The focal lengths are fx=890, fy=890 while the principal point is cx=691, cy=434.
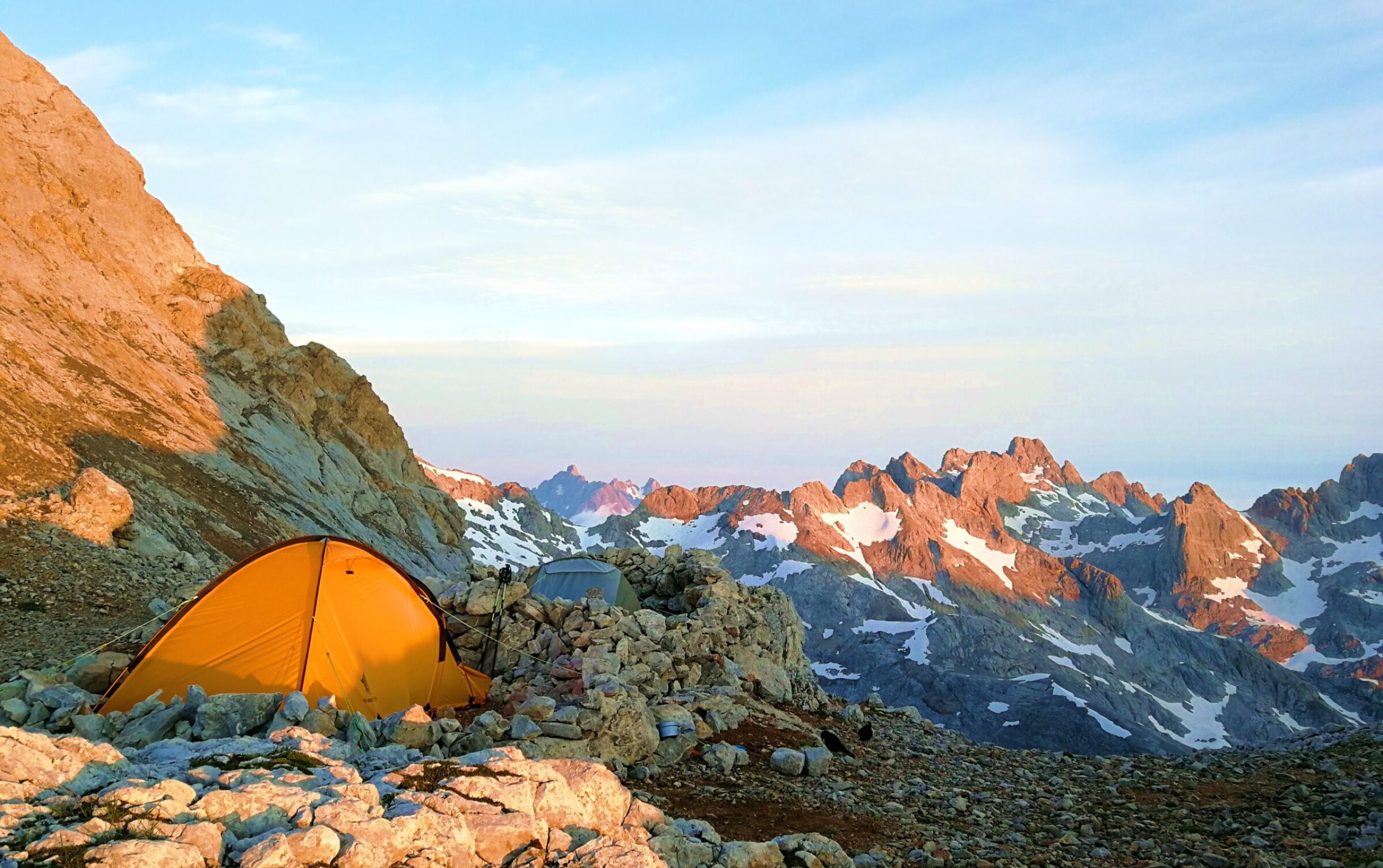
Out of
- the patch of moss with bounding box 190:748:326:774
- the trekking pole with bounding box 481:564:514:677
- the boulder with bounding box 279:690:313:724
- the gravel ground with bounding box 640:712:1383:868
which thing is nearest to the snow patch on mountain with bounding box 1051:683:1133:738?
the gravel ground with bounding box 640:712:1383:868

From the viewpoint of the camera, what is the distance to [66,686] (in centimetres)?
1445

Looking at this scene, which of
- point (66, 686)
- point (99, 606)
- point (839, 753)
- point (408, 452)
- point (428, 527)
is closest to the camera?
point (66, 686)

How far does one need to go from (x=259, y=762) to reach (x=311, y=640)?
253 inches

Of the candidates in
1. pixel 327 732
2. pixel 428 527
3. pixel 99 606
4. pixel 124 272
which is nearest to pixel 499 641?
pixel 327 732

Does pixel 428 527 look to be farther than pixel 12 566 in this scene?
Yes

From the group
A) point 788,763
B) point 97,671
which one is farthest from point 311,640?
point 788,763

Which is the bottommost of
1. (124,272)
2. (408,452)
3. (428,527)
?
(428,527)

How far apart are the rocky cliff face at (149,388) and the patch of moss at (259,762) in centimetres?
1946

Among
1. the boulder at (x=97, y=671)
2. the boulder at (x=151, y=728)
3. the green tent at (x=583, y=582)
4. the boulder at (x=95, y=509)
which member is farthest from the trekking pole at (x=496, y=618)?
the boulder at (x=95, y=509)

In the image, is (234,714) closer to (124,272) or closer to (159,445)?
(159,445)

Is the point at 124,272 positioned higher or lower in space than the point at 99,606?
higher

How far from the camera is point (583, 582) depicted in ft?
90.7

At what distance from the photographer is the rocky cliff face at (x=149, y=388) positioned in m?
39.3

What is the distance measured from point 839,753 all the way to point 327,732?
1076cm
